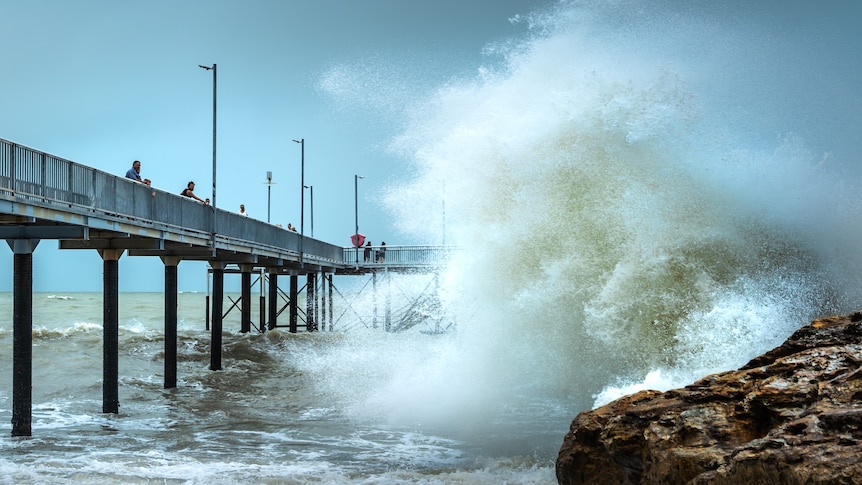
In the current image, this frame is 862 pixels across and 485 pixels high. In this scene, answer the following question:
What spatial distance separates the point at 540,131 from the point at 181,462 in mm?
8764

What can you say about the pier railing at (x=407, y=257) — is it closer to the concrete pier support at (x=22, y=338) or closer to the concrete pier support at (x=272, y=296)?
the concrete pier support at (x=272, y=296)

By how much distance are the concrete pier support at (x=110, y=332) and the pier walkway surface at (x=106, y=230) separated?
0.07ft

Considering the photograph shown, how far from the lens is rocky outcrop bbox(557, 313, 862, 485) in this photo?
16.0 feet

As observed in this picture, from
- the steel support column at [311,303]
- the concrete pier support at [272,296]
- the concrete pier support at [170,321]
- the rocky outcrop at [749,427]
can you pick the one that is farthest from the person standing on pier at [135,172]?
the steel support column at [311,303]

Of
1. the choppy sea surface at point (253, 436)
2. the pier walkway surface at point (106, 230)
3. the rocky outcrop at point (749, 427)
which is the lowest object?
the choppy sea surface at point (253, 436)

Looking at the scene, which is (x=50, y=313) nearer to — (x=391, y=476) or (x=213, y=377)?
(x=213, y=377)

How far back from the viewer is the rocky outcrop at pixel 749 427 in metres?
4.87

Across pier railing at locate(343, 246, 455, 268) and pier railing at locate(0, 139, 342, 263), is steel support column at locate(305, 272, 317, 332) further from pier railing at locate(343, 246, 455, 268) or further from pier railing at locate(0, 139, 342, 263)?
pier railing at locate(0, 139, 342, 263)

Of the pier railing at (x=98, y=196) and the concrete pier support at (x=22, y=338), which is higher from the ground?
the pier railing at (x=98, y=196)

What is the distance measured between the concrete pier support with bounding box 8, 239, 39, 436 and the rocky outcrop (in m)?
11.0

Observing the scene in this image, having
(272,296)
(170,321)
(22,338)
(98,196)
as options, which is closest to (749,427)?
(22,338)

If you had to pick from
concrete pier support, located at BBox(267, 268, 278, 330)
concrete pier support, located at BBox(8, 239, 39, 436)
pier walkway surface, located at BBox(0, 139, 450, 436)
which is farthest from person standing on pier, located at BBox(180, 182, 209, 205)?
concrete pier support, located at BBox(267, 268, 278, 330)

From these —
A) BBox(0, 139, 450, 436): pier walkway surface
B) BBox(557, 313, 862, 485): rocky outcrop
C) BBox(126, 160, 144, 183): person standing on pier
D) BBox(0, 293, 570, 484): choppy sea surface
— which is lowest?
BBox(0, 293, 570, 484): choppy sea surface

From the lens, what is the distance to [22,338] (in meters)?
15.5
